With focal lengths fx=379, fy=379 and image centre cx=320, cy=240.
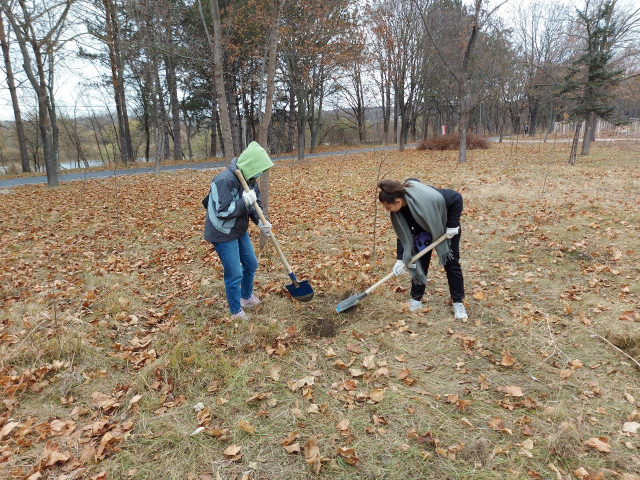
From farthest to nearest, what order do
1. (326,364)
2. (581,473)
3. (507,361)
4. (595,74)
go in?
(595,74)
(326,364)
(507,361)
(581,473)

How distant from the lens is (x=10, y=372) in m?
3.21

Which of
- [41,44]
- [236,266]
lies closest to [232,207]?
[236,266]

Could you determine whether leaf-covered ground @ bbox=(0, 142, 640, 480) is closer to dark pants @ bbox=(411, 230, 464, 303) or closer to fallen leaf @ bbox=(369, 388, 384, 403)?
fallen leaf @ bbox=(369, 388, 384, 403)

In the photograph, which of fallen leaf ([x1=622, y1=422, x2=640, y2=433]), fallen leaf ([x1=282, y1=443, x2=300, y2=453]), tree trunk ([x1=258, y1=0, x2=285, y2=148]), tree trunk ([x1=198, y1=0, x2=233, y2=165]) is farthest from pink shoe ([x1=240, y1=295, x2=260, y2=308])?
fallen leaf ([x1=622, y1=422, x2=640, y2=433])

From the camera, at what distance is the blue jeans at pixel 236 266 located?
3.67 meters

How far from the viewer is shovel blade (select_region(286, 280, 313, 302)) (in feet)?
14.0

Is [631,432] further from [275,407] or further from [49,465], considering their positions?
[49,465]

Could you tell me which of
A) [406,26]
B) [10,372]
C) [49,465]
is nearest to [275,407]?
[49,465]

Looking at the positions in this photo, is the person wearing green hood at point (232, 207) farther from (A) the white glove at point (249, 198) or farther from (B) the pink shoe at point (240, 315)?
(B) the pink shoe at point (240, 315)

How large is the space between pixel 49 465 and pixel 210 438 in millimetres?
967

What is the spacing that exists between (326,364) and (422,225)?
158 cm

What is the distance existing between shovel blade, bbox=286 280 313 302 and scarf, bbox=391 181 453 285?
117 cm

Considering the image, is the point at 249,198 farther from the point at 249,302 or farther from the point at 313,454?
the point at 313,454

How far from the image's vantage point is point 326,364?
3.35 metres
